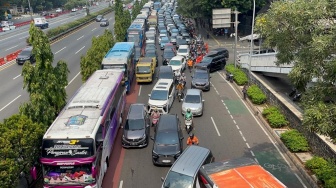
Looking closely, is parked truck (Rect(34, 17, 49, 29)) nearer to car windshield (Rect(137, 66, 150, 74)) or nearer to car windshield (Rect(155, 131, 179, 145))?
car windshield (Rect(137, 66, 150, 74))

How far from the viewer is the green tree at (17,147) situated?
12234 mm

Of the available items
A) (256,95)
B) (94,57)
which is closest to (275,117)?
(256,95)

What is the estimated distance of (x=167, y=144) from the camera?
17719mm

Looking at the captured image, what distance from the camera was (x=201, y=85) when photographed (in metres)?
29.4

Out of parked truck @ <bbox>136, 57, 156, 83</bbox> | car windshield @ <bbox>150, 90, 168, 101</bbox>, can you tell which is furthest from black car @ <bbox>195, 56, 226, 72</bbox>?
car windshield @ <bbox>150, 90, 168, 101</bbox>

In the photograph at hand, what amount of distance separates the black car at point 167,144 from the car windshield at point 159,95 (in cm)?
486

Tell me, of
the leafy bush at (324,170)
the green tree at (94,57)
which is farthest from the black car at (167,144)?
the green tree at (94,57)

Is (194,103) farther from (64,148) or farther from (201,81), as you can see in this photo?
(64,148)

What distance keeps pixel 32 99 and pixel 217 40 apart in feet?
147

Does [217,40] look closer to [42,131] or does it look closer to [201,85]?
[201,85]

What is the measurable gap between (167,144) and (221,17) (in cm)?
2298

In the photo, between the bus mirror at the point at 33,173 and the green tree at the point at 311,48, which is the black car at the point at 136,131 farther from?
the green tree at the point at 311,48

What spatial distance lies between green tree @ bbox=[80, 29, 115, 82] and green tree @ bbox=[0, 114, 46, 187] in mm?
12408

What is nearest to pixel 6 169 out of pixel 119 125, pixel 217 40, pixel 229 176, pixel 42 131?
pixel 42 131
